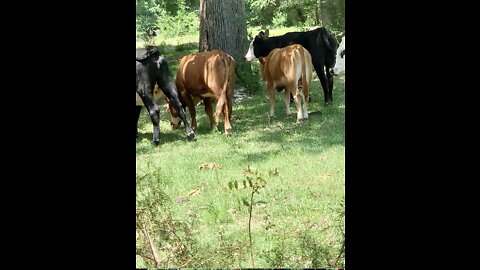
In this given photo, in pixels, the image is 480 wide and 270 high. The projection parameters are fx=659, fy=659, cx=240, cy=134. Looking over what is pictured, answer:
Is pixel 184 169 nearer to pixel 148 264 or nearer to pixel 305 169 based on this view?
pixel 305 169

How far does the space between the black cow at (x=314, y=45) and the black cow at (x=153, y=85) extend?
142 centimetres

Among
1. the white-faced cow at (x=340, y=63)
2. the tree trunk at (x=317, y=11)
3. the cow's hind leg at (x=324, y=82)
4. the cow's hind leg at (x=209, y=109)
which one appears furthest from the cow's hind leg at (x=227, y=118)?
the tree trunk at (x=317, y=11)

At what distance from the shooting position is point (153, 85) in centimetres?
526

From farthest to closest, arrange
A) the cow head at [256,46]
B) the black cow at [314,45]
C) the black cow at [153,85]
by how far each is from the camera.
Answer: the cow head at [256,46] < the black cow at [314,45] < the black cow at [153,85]

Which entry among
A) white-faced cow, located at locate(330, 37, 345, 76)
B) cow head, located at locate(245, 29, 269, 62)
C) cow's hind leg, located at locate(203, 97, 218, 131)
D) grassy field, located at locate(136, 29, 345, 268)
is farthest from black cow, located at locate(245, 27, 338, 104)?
grassy field, located at locate(136, 29, 345, 268)

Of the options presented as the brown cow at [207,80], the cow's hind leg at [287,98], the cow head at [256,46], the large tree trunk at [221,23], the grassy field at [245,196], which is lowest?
the grassy field at [245,196]

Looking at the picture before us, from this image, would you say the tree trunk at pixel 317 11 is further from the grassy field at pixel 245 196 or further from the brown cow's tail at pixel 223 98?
the grassy field at pixel 245 196

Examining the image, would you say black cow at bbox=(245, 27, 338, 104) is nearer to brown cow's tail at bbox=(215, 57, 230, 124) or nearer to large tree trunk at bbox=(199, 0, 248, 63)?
large tree trunk at bbox=(199, 0, 248, 63)

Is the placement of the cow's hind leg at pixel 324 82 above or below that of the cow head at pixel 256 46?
below

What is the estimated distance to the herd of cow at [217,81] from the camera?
5.29 meters

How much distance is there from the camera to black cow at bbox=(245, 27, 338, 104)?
673 cm
